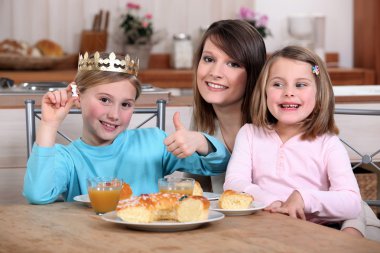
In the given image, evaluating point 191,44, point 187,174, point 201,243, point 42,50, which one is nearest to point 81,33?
point 42,50

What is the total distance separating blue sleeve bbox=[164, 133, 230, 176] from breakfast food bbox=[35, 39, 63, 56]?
101 inches

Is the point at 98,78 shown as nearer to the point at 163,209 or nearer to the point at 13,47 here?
the point at 163,209

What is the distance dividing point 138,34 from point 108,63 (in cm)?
276

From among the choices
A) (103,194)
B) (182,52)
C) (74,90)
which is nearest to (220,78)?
(74,90)

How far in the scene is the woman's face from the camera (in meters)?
2.25

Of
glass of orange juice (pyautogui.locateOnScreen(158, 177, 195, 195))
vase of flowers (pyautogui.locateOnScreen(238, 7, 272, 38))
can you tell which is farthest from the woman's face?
vase of flowers (pyautogui.locateOnScreen(238, 7, 272, 38))

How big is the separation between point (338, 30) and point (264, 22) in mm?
623

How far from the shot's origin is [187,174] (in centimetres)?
238

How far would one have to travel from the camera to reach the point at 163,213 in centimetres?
150

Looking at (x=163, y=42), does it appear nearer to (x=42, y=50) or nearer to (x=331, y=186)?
(x=42, y=50)

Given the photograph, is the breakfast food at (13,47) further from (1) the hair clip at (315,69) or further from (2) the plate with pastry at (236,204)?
(2) the plate with pastry at (236,204)

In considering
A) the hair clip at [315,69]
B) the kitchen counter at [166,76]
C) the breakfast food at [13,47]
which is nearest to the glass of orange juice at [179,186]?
the hair clip at [315,69]

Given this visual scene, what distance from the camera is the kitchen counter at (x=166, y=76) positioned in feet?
14.0

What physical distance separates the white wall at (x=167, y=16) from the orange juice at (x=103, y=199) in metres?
3.24
